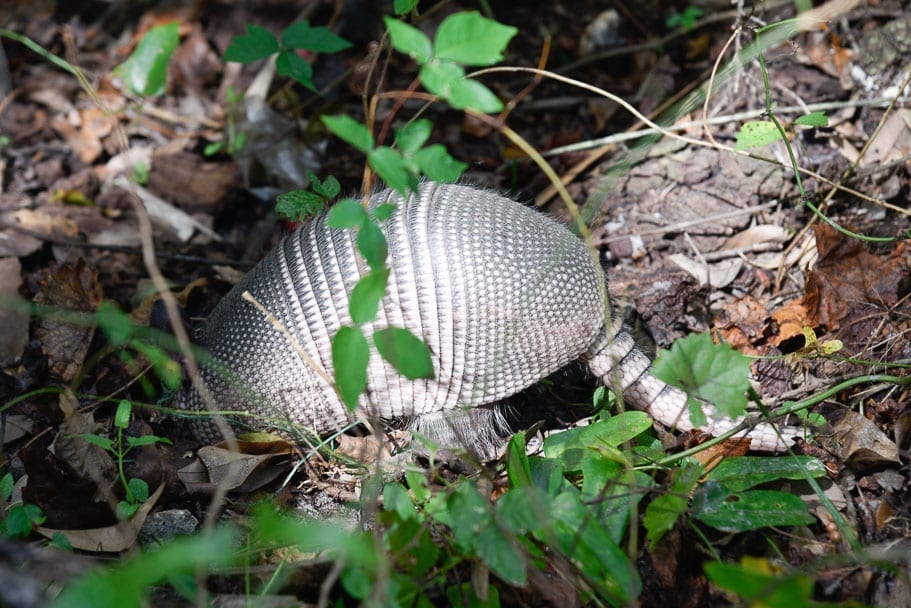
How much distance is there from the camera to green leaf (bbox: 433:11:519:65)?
191cm

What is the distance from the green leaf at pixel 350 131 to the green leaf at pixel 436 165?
15 cm

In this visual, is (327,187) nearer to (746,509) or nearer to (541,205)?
(541,205)

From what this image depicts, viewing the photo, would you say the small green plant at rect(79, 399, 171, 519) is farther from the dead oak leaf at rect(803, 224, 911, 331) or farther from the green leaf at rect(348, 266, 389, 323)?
the dead oak leaf at rect(803, 224, 911, 331)

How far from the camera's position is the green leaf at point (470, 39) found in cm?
191

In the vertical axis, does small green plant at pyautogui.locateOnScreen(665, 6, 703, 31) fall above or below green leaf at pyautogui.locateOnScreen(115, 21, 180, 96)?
below

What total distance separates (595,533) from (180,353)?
2.18 metres

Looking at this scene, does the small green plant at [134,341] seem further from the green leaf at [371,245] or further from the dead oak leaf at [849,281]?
the dead oak leaf at [849,281]

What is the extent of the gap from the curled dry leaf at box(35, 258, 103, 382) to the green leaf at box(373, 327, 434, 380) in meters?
2.44

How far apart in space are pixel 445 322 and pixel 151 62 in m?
1.54

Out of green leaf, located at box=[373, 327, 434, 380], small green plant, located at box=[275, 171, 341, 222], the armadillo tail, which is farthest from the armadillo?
green leaf, located at box=[373, 327, 434, 380]

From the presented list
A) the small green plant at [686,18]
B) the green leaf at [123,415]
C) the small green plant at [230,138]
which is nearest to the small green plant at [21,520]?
the green leaf at [123,415]

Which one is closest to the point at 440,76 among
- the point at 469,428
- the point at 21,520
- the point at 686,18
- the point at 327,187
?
the point at 327,187

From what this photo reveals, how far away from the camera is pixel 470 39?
6.33ft

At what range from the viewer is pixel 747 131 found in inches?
129
